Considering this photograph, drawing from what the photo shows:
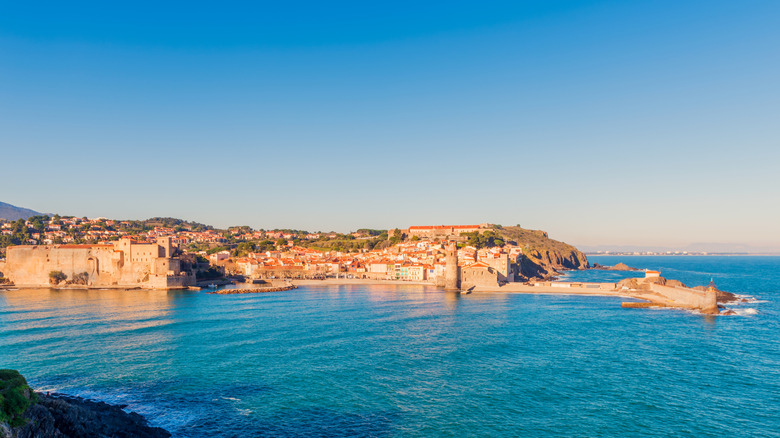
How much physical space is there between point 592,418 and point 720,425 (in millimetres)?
3829

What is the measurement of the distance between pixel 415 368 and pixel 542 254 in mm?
77192

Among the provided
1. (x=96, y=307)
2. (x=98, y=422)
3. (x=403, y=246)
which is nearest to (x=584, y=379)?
(x=98, y=422)

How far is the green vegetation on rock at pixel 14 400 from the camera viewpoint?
9.79 metres

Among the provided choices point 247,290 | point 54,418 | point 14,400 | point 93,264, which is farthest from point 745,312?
point 93,264

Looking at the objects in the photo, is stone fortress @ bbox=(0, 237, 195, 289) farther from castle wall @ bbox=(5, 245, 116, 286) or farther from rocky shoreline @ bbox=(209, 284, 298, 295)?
rocky shoreline @ bbox=(209, 284, 298, 295)

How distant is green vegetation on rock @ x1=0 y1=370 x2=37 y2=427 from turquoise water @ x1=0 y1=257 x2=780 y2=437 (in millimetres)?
3774

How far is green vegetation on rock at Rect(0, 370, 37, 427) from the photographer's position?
9.79 meters

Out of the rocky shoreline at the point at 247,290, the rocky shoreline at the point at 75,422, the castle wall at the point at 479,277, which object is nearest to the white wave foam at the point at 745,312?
the castle wall at the point at 479,277

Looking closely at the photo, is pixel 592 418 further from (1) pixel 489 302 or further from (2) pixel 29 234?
(2) pixel 29 234

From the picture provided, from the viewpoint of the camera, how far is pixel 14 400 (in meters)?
10.1

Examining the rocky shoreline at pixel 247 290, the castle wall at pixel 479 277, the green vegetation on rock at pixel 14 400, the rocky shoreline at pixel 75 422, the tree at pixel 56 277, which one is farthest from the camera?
the tree at pixel 56 277

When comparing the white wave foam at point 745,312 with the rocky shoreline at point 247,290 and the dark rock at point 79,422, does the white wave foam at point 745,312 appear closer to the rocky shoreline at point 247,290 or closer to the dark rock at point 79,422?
the dark rock at point 79,422

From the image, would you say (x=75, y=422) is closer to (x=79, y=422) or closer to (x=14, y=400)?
(x=79, y=422)

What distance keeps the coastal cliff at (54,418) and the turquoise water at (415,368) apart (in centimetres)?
99
